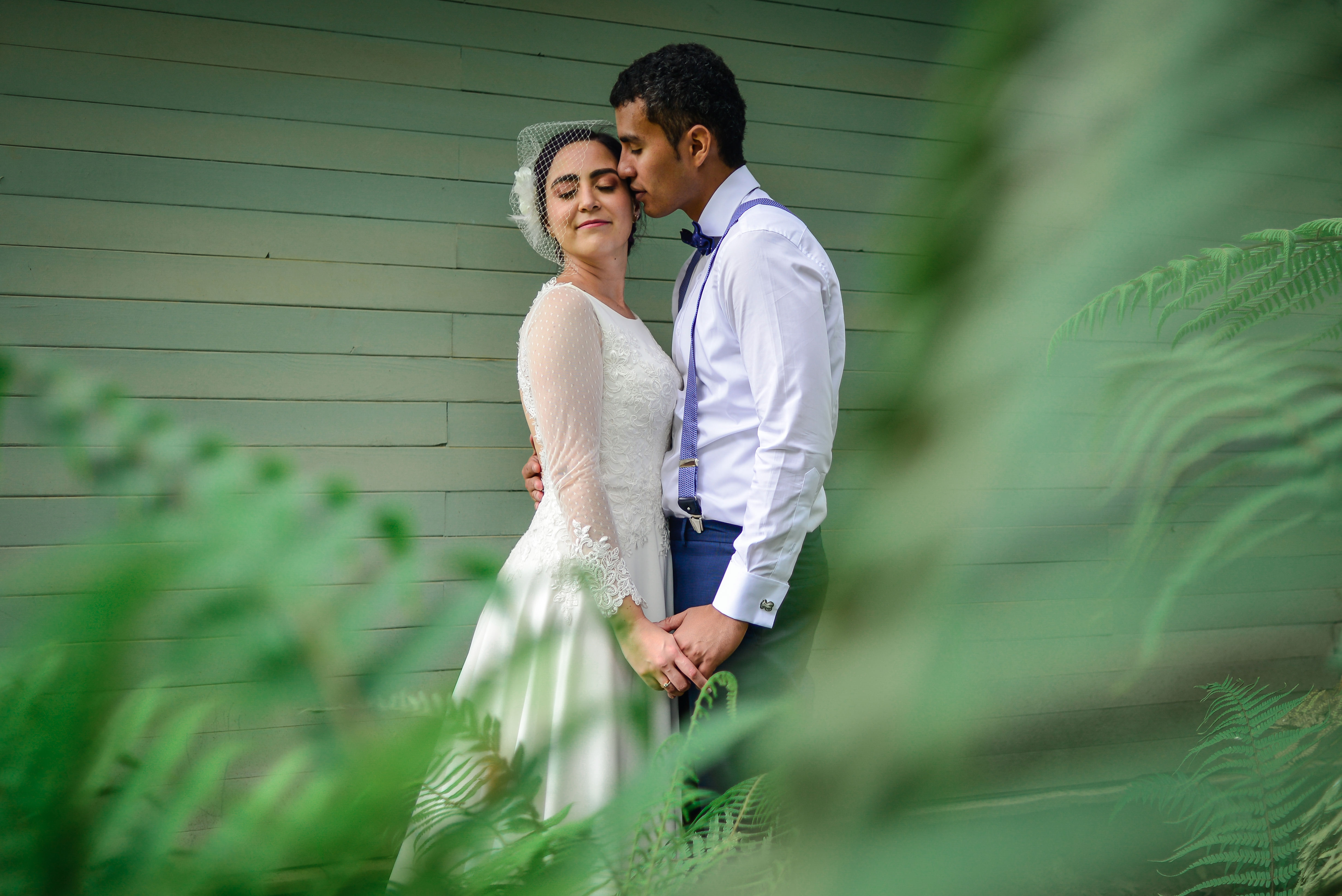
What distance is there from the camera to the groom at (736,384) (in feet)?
5.38

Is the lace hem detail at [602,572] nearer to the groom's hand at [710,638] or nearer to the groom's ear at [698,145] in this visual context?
the groom's hand at [710,638]

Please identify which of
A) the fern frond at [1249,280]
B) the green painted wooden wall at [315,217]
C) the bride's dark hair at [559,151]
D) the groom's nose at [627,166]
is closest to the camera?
the fern frond at [1249,280]

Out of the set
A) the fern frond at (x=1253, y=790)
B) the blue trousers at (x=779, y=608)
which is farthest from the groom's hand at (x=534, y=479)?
the fern frond at (x=1253, y=790)

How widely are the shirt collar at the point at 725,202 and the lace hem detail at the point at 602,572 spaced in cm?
78

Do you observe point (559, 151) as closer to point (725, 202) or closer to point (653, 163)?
point (653, 163)

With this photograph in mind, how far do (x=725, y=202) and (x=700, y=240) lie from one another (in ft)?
0.35

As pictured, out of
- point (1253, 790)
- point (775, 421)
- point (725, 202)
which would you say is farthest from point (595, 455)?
point (1253, 790)

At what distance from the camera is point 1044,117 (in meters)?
0.17

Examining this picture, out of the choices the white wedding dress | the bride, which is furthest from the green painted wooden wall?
the white wedding dress

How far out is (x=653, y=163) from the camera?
1883 millimetres

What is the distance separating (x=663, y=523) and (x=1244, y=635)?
180cm

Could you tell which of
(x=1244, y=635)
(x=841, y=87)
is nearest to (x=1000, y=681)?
(x=1244, y=635)

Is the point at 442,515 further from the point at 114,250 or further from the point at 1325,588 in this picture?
the point at 1325,588

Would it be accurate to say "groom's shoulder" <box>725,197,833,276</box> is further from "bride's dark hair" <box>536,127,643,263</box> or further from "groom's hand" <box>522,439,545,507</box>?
"groom's hand" <box>522,439,545,507</box>
